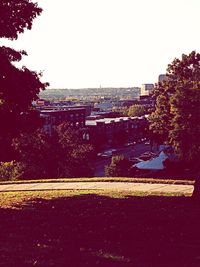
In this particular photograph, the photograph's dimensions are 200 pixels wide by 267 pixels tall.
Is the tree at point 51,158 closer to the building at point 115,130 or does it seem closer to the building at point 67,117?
the building at point 115,130

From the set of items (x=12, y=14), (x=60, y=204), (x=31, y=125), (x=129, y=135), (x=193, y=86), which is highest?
(x=12, y=14)

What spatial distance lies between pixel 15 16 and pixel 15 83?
206 cm

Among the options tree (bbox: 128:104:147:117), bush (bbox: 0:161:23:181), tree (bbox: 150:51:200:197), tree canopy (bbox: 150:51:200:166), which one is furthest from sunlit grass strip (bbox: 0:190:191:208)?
tree (bbox: 128:104:147:117)

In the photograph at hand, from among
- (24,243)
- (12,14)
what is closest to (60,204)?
(24,243)

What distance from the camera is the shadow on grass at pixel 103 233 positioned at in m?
8.62

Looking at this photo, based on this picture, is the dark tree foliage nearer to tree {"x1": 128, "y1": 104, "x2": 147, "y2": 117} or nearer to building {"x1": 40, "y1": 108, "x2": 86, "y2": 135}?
building {"x1": 40, "y1": 108, "x2": 86, "y2": 135}

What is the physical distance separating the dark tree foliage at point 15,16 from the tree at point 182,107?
349 inches

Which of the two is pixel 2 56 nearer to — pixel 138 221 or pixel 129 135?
pixel 138 221

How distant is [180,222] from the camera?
1185 centimetres

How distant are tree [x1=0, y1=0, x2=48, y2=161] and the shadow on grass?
2599 mm

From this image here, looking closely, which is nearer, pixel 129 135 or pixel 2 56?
pixel 2 56

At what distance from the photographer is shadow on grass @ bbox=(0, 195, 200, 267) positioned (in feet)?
28.3

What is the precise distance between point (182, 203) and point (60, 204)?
13.0ft

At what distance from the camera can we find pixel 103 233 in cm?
1075
